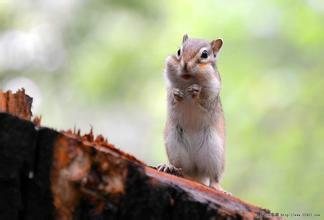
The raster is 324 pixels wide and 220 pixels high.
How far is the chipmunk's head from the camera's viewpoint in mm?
4660

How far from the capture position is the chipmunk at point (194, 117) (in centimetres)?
474

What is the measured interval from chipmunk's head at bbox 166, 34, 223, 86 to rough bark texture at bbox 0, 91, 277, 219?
2072 mm

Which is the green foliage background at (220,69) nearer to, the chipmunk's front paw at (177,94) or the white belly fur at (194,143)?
the white belly fur at (194,143)

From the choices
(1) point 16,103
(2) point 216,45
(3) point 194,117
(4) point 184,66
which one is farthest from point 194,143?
(1) point 16,103

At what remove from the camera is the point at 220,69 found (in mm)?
8961

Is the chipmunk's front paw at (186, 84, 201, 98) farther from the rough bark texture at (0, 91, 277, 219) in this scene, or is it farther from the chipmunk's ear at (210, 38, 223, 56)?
the rough bark texture at (0, 91, 277, 219)

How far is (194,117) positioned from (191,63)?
369 mm

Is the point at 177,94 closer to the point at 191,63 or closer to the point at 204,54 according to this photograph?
the point at 191,63

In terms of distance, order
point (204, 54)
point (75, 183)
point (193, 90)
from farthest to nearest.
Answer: point (204, 54), point (193, 90), point (75, 183)

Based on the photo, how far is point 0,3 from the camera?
9438 millimetres

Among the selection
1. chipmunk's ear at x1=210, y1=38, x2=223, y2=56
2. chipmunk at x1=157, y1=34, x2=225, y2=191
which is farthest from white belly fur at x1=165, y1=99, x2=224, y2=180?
chipmunk's ear at x1=210, y1=38, x2=223, y2=56

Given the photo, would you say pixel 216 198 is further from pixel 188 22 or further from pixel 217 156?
pixel 188 22

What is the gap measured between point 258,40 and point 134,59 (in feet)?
5.90

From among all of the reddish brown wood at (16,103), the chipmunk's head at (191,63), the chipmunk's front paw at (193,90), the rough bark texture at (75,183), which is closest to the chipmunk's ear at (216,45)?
the chipmunk's head at (191,63)
